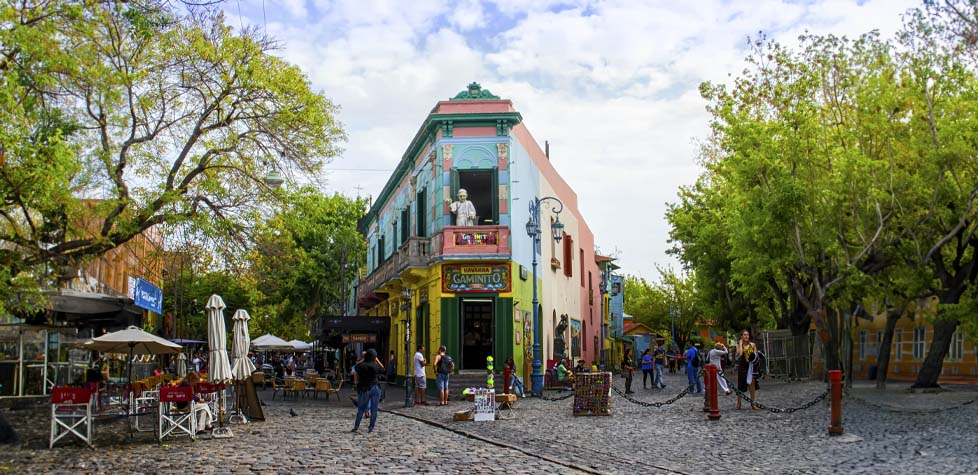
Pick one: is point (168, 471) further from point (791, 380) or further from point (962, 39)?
point (791, 380)

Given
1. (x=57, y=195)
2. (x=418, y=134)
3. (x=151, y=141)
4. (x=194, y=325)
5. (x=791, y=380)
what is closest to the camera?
(x=57, y=195)

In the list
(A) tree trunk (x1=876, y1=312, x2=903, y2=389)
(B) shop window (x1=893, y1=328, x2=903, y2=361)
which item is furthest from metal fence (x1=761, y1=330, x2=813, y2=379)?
(A) tree trunk (x1=876, y1=312, x2=903, y2=389)

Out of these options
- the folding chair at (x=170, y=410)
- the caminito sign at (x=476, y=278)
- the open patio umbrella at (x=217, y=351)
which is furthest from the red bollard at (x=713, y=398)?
the caminito sign at (x=476, y=278)

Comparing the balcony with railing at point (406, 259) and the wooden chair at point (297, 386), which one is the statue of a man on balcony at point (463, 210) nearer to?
the balcony with railing at point (406, 259)

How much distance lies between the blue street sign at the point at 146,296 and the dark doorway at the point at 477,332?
348 inches

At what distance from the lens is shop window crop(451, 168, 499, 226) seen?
27328 mm

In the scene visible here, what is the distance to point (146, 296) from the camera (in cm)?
2467

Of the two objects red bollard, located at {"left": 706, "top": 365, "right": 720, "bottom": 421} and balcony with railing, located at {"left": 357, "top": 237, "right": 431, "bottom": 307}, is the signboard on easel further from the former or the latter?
balcony with railing, located at {"left": 357, "top": 237, "right": 431, "bottom": 307}

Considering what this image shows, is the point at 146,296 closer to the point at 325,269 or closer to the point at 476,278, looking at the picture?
the point at 476,278

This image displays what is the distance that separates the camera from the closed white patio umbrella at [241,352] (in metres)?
18.2

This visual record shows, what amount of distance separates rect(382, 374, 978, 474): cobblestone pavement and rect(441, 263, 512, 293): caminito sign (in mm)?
5509

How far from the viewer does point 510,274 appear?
27000 millimetres

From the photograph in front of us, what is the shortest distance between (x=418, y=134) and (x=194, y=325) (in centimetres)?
3347

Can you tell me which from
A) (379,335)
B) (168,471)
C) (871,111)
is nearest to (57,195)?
(168,471)
